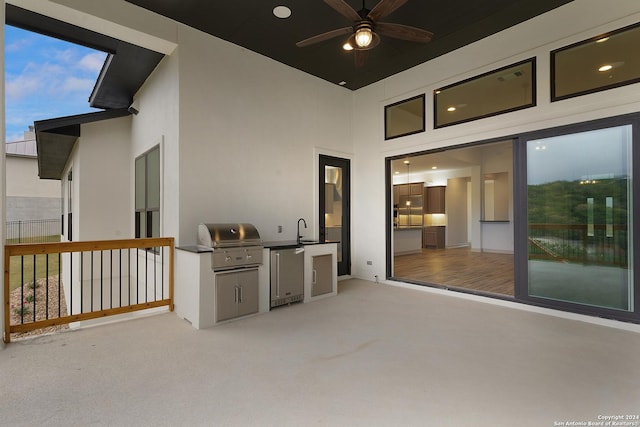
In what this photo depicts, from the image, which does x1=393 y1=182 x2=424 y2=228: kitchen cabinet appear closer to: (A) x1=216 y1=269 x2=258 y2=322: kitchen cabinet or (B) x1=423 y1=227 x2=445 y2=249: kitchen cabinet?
(B) x1=423 y1=227 x2=445 y2=249: kitchen cabinet

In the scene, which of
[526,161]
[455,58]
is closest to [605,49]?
[526,161]

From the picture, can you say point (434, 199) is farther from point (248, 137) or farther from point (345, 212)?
point (248, 137)

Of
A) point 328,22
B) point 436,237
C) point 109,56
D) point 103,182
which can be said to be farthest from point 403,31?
point 436,237

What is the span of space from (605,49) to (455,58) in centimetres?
180

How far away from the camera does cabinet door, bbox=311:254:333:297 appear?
4.50 meters

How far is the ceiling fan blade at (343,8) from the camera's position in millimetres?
2660

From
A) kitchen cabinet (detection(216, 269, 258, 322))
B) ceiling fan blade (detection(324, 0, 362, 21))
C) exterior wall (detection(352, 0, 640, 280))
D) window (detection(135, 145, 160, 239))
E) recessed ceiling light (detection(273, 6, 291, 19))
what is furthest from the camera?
window (detection(135, 145, 160, 239))

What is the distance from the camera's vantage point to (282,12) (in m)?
3.71

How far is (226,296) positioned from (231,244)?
0.62 meters

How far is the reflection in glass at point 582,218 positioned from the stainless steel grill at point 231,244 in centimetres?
364

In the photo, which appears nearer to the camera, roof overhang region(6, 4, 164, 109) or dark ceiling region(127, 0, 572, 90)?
dark ceiling region(127, 0, 572, 90)

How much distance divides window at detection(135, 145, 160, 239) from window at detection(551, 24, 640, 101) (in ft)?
18.4

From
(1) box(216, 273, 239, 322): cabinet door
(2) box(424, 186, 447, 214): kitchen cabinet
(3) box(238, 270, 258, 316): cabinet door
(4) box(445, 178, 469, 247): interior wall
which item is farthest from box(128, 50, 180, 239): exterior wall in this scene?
(4) box(445, 178, 469, 247): interior wall

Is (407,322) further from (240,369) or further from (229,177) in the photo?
(229,177)
